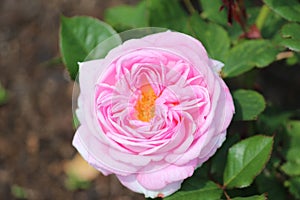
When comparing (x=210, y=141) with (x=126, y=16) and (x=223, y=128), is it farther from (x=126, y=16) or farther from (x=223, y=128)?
(x=126, y=16)

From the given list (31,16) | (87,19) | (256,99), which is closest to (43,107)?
(31,16)

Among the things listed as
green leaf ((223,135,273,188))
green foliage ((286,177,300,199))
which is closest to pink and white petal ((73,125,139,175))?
green leaf ((223,135,273,188))

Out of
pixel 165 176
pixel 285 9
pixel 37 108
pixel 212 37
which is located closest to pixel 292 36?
pixel 285 9

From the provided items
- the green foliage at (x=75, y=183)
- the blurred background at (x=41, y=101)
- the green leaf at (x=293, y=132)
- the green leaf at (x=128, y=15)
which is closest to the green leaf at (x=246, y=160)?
the green leaf at (x=293, y=132)

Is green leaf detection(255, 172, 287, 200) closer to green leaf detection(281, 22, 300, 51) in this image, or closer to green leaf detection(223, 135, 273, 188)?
green leaf detection(223, 135, 273, 188)

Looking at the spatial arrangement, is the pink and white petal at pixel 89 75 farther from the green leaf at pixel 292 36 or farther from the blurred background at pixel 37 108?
the blurred background at pixel 37 108

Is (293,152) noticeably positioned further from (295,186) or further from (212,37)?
(212,37)
